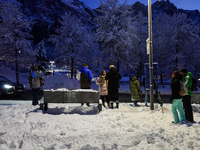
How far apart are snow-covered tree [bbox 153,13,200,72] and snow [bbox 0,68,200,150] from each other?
18.3 metres

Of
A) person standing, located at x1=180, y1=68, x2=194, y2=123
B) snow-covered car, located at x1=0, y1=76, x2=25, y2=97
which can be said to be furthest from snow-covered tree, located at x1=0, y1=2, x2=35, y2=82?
person standing, located at x1=180, y1=68, x2=194, y2=123

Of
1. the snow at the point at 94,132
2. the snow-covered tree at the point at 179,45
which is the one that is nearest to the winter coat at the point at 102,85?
the snow at the point at 94,132

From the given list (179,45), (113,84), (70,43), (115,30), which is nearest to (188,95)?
(113,84)

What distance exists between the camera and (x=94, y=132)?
4.77 meters

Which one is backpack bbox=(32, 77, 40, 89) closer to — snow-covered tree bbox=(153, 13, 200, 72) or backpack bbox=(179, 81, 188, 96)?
backpack bbox=(179, 81, 188, 96)

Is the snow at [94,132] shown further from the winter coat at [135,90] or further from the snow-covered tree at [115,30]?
the snow-covered tree at [115,30]

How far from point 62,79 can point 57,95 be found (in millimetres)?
14235

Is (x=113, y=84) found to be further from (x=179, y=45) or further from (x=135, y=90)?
(x=179, y=45)

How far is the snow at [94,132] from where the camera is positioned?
4195 mm

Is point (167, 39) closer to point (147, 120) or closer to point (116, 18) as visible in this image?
point (116, 18)

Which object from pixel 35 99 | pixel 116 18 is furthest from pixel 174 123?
pixel 116 18

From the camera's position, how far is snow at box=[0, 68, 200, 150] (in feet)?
13.8

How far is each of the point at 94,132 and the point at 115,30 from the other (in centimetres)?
1747

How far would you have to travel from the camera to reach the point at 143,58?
1005 inches
